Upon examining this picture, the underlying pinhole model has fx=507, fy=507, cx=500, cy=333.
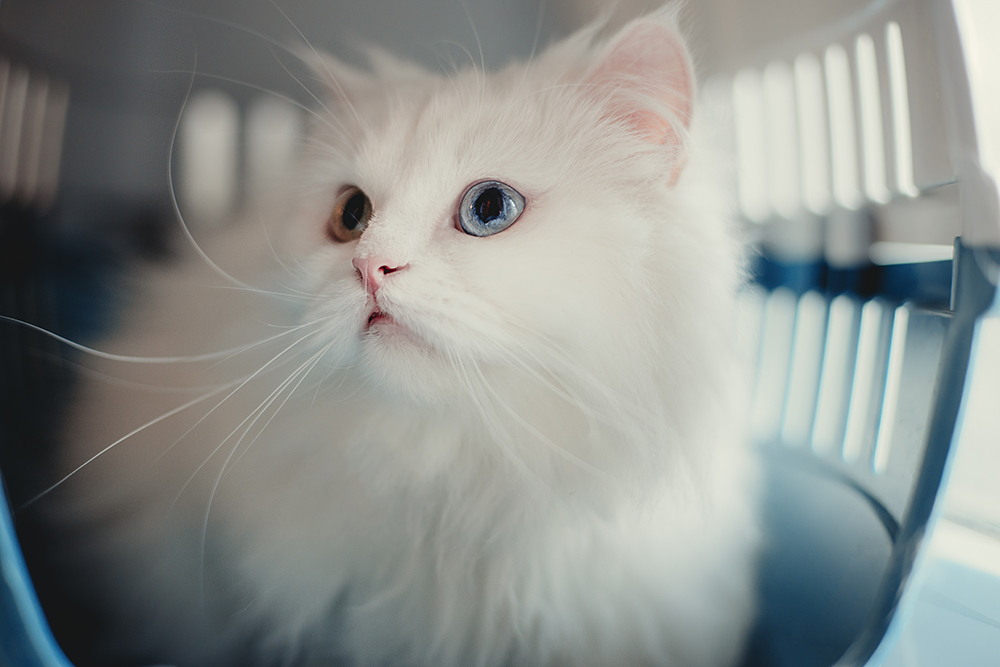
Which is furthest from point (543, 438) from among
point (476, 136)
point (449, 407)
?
point (476, 136)

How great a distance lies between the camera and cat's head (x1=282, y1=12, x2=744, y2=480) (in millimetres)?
471

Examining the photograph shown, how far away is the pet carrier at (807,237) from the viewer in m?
0.49

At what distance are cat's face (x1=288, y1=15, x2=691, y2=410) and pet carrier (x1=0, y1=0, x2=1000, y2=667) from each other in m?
0.05

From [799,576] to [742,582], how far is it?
0.06m

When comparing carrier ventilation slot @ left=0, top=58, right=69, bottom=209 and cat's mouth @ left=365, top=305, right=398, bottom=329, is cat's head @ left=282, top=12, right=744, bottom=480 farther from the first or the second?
A: carrier ventilation slot @ left=0, top=58, right=69, bottom=209

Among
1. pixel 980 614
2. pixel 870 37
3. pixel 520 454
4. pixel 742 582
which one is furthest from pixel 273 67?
pixel 980 614

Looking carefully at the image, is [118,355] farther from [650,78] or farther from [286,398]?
[650,78]

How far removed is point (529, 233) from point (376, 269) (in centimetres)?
15

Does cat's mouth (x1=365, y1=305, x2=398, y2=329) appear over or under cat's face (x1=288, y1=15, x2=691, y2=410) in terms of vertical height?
under

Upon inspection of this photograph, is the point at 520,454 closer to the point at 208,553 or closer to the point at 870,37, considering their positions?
the point at 208,553

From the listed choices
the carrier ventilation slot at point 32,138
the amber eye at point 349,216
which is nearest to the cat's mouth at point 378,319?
the amber eye at point 349,216

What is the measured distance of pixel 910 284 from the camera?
20.6 inches

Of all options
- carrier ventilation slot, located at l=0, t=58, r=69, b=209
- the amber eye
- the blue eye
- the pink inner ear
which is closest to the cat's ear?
the pink inner ear

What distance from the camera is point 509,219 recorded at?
499 mm
